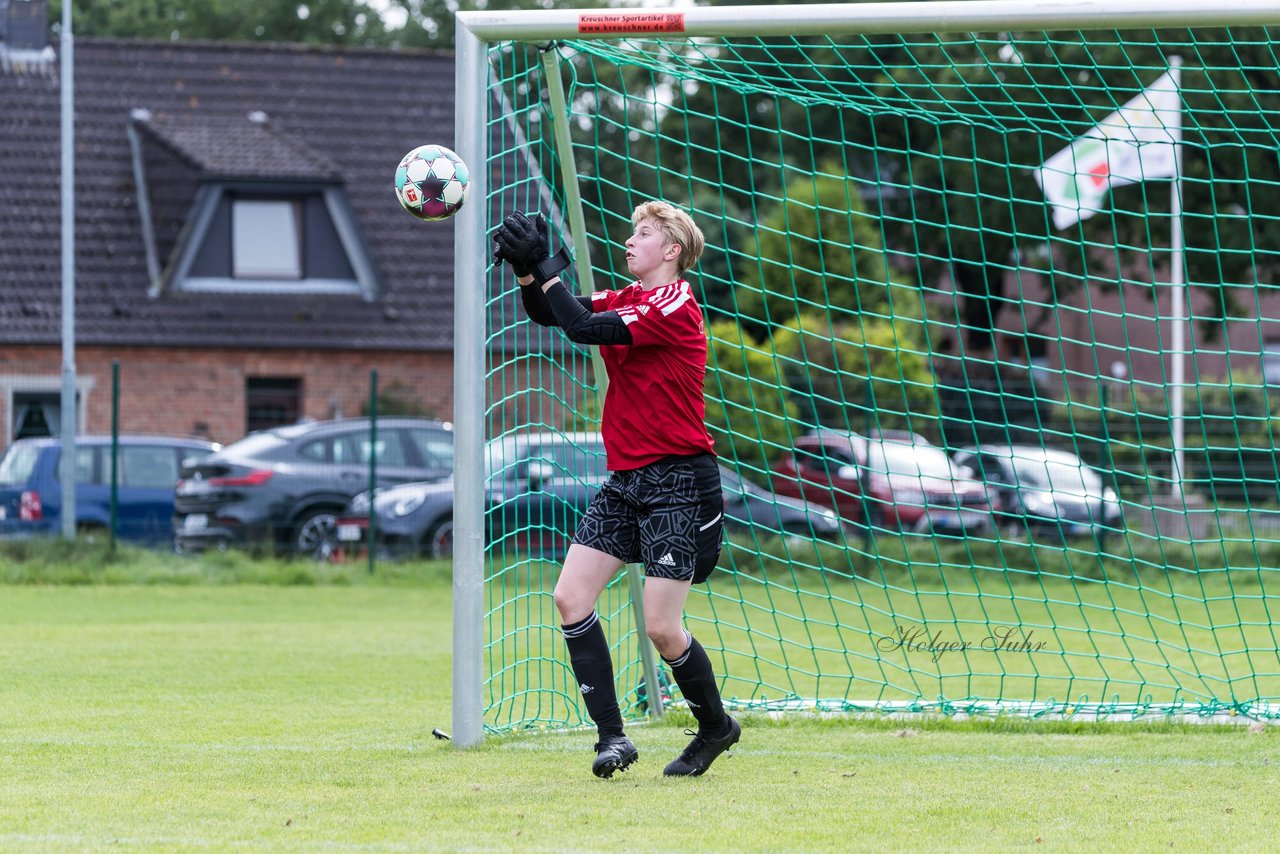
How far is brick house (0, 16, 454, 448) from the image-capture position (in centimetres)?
2248

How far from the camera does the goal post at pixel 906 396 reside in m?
6.41

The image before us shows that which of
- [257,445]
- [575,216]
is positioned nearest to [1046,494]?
[257,445]

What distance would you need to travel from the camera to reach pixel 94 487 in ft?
A: 52.1

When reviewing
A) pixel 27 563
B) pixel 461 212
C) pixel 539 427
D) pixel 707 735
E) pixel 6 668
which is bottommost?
pixel 27 563

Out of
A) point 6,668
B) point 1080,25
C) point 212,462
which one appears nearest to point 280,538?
point 212,462

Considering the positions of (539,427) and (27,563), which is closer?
(539,427)

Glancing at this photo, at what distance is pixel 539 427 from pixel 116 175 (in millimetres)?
18228

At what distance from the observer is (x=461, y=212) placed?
20.5 ft

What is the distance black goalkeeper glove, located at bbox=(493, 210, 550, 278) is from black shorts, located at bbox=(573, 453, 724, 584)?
0.77m

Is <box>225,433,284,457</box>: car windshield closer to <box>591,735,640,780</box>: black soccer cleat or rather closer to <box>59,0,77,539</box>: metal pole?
<box>59,0,77,539</box>: metal pole

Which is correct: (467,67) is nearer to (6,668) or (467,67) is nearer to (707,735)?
(707,735)

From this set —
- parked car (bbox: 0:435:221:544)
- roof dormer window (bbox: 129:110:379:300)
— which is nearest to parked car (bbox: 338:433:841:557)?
parked car (bbox: 0:435:221:544)

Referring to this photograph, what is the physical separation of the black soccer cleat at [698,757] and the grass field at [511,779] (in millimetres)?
53

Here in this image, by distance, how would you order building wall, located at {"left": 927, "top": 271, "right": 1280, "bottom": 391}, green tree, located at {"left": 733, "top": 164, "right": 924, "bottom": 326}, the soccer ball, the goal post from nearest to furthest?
the soccer ball
the goal post
green tree, located at {"left": 733, "top": 164, "right": 924, "bottom": 326}
building wall, located at {"left": 927, "top": 271, "right": 1280, "bottom": 391}
